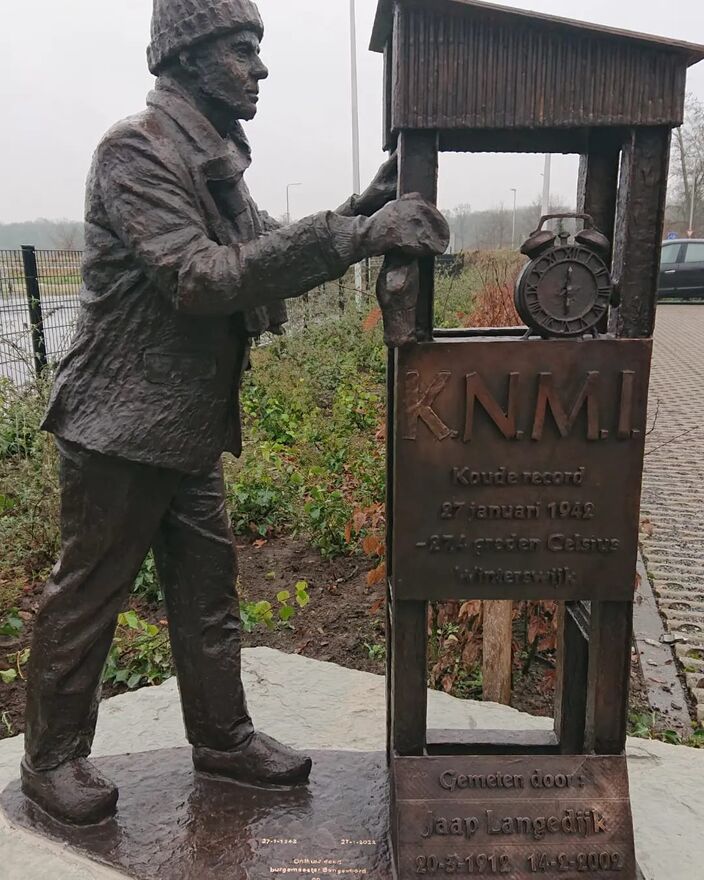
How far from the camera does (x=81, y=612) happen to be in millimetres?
2283

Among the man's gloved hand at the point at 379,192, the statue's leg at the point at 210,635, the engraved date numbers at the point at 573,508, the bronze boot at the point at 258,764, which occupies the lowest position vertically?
the bronze boot at the point at 258,764

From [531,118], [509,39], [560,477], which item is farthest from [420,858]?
[509,39]

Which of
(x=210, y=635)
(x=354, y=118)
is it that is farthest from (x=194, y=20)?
(x=354, y=118)

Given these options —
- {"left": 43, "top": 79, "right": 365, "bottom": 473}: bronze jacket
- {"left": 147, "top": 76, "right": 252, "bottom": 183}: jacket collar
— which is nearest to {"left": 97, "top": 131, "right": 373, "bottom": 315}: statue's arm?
{"left": 43, "top": 79, "right": 365, "bottom": 473}: bronze jacket

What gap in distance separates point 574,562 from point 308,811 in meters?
1.04

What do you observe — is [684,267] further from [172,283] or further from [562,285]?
[172,283]

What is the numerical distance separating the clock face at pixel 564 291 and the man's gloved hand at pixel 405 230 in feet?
0.81

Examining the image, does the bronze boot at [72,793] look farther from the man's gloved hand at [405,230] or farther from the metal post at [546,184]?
the metal post at [546,184]

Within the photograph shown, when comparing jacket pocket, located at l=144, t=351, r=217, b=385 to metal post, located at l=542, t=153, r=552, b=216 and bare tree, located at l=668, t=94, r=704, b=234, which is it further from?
bare tree, located at l=668, t=94, r=704, b=234

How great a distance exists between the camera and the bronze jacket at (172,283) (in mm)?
1933

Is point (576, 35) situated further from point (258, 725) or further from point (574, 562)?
point (258, 725)

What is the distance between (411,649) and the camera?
2.28 m

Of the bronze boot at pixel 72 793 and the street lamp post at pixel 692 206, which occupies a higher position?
the street lamp post at pixel 692 206

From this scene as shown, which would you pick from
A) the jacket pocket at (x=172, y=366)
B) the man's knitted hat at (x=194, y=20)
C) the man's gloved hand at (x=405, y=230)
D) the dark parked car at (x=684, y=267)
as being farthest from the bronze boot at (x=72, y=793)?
the dark parked car at (x=684, y=267)
